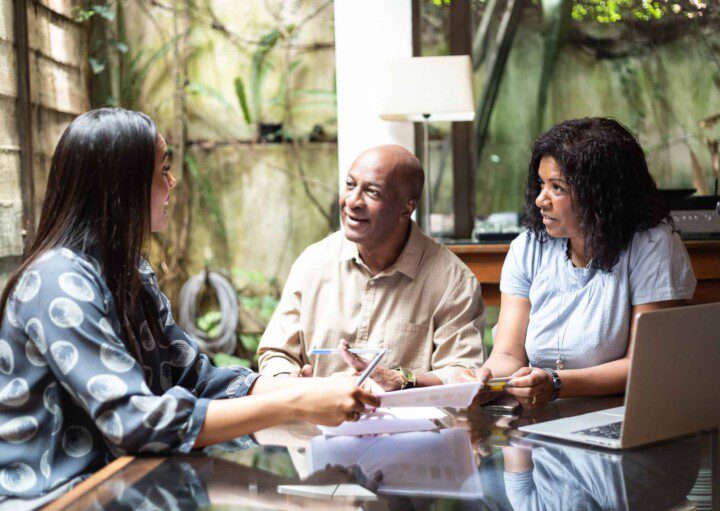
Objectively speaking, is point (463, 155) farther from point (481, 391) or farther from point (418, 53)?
point (481, 391)

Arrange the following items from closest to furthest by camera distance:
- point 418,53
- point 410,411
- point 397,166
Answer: point 410,411, point 397,166, point 418,53

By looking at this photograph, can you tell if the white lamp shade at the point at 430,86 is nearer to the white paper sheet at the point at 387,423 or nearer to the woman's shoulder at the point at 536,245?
the woman's shoulder at the point at 536,245

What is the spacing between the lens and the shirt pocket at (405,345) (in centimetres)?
229

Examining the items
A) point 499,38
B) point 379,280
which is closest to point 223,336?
point 499,38

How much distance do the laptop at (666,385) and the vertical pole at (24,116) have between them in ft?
10.1

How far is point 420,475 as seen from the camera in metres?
1.20

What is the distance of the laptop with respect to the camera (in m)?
1.28

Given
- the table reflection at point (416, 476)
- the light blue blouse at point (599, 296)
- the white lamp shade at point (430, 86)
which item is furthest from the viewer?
the white lamp shade at point (430, 86)

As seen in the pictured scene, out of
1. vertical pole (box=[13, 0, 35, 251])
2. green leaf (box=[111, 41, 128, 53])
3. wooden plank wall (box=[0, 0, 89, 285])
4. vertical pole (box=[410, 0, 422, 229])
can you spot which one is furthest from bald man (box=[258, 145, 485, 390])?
green leaf (box=[111, 41, 128, 53])

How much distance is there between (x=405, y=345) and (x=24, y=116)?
252 centimetres

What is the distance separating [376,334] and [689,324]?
1.07 meters

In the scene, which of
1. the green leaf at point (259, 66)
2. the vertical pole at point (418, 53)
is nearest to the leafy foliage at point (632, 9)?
the vertical pole at point (418, 53)

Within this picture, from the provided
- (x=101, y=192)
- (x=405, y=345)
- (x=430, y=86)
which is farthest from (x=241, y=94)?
(x=101, y=192)

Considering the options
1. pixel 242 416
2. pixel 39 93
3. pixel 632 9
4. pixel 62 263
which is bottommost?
pixel 242 416
